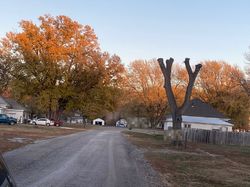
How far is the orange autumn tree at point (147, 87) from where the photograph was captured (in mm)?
82875

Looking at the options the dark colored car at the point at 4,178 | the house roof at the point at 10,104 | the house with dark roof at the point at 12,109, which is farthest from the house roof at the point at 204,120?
the dark colored car at the point at 4,178

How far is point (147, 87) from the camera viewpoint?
83.8 metres

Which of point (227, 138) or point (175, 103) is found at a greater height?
point (175, 103)

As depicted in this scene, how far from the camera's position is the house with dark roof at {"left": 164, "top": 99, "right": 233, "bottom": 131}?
6612cm

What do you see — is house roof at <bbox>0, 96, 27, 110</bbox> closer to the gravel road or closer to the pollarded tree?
the pollarded tree

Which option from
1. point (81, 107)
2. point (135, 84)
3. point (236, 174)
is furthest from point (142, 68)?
point (236, 174)

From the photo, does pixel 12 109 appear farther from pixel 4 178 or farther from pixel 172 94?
pixel 4 178

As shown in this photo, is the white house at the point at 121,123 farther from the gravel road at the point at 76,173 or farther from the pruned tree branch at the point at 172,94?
the gravel road at the point at 76,173

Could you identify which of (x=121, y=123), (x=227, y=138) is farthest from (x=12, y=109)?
(x=121, y=123)

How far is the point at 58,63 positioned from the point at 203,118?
1008 inches

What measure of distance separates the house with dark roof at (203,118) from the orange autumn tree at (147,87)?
14851 millimetres

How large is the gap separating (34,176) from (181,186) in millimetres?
4260

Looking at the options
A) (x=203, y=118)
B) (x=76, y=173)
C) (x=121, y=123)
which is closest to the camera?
(x=76, y=173)

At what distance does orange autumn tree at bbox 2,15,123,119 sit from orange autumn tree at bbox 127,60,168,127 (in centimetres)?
2011
